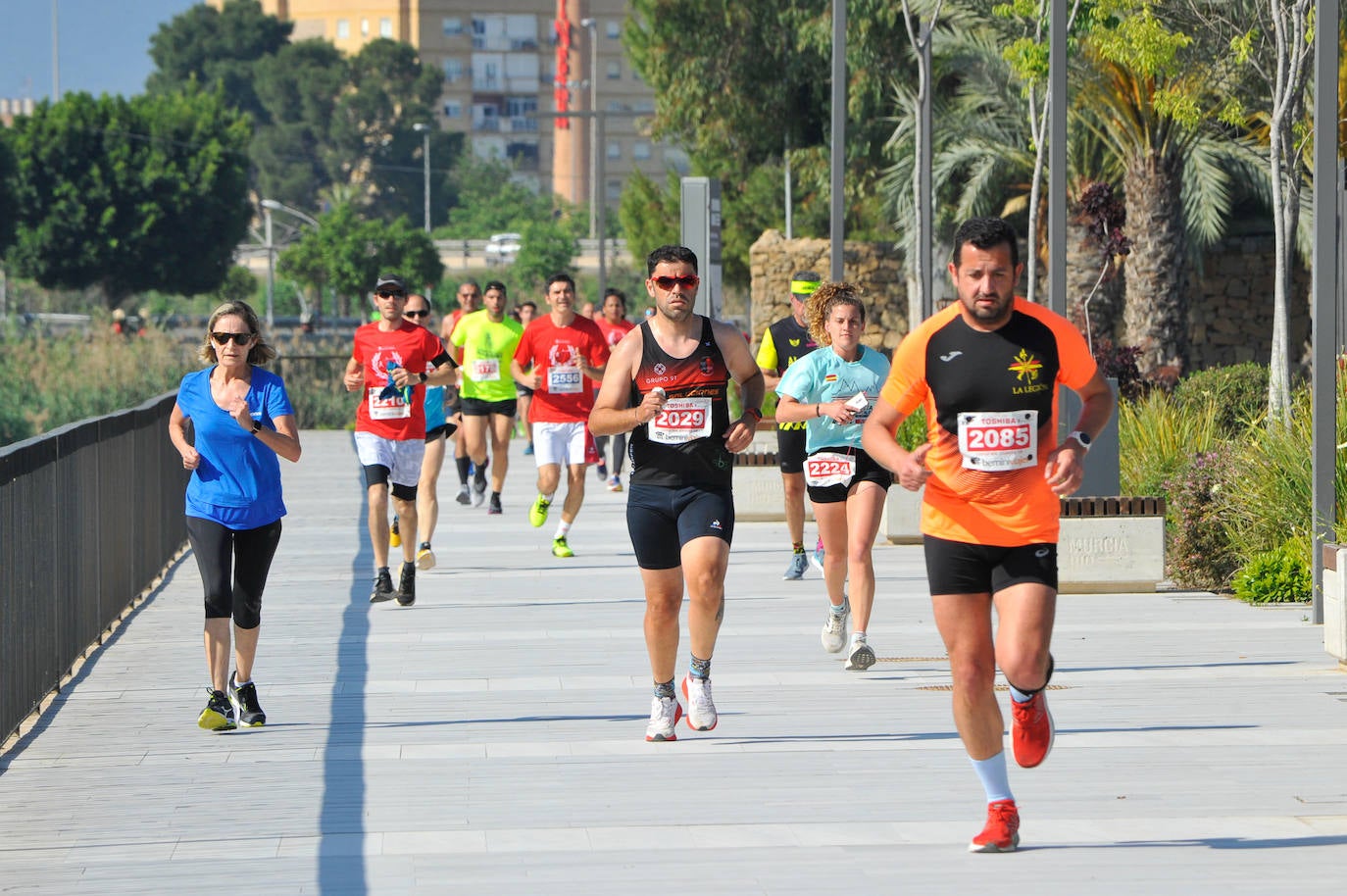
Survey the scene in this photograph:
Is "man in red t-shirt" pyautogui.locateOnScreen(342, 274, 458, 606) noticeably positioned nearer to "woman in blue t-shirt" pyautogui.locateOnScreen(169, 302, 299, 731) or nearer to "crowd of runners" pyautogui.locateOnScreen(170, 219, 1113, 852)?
"crowd of runners" pyautogui.locateOnScreen(170, 219, 1113, 852)

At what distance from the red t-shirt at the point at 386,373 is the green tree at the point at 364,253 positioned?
7125cm

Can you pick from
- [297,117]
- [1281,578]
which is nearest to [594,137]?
[297,117]

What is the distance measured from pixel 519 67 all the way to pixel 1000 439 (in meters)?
178

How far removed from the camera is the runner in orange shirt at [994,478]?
6652mm

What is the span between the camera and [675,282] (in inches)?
334

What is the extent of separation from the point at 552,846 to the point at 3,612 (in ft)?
9.82

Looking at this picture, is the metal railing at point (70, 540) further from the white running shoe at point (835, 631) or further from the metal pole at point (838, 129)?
the metal pole at point (838, 129)

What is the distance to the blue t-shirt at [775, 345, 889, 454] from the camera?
35.5 ft

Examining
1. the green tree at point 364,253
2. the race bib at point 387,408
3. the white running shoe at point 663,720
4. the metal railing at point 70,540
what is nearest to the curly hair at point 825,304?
the white running shoe at point 663,720

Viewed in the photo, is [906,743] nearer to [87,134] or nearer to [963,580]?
[963,580]

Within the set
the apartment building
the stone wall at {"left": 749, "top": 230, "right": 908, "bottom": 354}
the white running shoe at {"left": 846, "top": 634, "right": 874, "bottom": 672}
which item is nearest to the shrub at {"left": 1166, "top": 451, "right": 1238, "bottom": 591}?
the white running shoe at {"left": 846, "top": 634, "right": 874, "bottom": 672}

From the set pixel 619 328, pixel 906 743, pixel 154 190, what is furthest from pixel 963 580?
pixel 154 190

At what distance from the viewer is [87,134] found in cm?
8806

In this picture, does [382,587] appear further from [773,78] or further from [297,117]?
[297,117]
